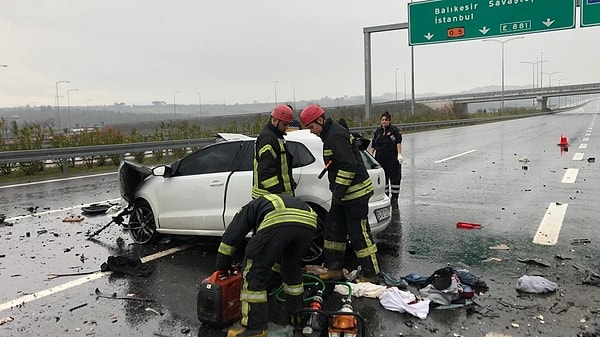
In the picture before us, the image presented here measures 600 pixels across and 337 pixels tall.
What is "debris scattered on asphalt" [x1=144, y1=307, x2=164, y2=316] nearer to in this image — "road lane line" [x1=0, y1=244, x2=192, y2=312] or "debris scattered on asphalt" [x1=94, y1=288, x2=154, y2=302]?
"debris scattered on asphalt" [x1=94, y1=288, x2=154, y2=302]

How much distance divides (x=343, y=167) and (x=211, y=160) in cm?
206

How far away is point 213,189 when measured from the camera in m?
5.89

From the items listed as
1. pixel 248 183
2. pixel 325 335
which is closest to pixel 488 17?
pixel 248 183

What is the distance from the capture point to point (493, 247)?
6039mm

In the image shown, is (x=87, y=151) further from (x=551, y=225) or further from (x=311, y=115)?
(x=551, y=225)

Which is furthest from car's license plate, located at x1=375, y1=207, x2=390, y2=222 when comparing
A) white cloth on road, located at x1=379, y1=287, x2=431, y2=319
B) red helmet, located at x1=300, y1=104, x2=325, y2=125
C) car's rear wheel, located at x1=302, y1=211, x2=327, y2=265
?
red helmet, located at x1=300, y1=104, x2=325, y2=125

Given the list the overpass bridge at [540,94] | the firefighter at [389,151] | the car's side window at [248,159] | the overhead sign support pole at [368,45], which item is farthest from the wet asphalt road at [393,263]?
the overpass bridge at [540,94]

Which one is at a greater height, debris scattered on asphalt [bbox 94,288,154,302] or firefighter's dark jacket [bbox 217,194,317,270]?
firefighter's dark jacket [bbox 217,194,317,270]

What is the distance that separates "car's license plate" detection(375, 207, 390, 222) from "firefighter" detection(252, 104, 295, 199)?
1.24 meters

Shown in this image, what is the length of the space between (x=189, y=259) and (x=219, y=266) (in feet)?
6.95

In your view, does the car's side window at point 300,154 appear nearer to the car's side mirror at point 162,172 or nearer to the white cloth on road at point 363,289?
the white cloth on road at point 363,289

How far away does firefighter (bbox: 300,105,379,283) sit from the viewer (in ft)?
15.8

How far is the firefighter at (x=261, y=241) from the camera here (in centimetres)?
362

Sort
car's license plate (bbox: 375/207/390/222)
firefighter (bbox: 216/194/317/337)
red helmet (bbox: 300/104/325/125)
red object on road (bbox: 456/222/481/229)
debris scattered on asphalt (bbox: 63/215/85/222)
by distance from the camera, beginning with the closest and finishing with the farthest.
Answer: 1. firefighter (bbox: 216/194/317/337)
2. red helmet (bbox: 300/104/325/125)
3. car's license plate (bbox: 375/207/390/222)
4. red object on road (bbox: 456/222/481/229)
5. debris scattered on asphalt (bbox: 63/215/85/222)
